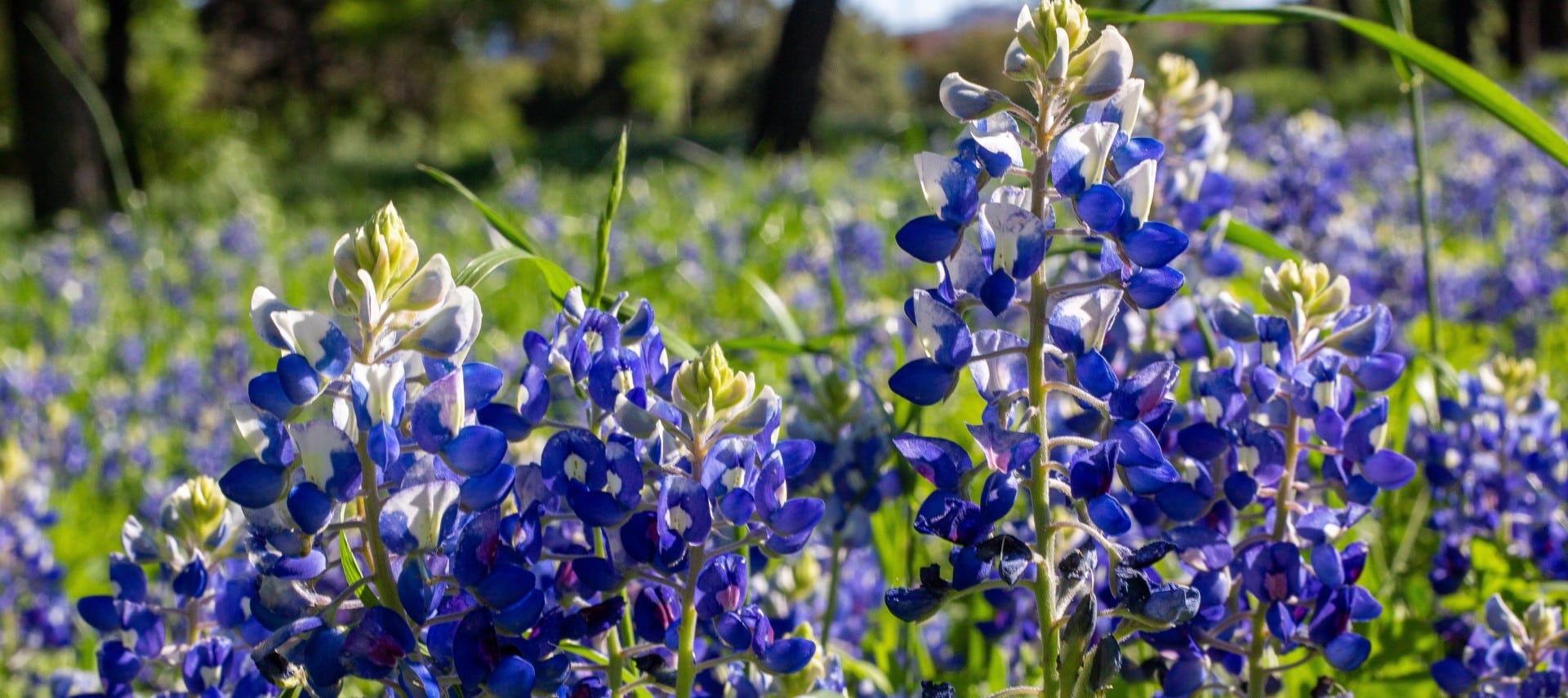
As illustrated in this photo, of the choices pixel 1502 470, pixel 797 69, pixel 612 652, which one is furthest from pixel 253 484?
pixel 797 69

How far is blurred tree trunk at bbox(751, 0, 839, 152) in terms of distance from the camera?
47.1ft

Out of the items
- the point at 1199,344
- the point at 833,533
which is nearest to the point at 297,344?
the point at 833,533

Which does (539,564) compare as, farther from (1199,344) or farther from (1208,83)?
(1208,83)

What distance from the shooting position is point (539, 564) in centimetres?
108

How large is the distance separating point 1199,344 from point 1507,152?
16.4 feet

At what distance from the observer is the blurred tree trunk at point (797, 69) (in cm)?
1437

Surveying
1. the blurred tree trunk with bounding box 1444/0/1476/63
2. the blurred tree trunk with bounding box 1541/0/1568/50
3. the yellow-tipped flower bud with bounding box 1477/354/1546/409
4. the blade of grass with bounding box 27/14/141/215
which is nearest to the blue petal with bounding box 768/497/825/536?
the yellow-tipped flower bud with bounding box 1477/354/1546/409

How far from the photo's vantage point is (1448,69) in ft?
4.00

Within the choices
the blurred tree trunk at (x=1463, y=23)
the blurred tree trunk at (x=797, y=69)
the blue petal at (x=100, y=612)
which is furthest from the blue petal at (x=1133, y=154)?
the blurred tree trunk at (x=1463, y=23)

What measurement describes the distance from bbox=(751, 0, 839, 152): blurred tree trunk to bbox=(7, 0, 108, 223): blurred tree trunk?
708 cm

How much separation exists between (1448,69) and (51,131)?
14.4 metres

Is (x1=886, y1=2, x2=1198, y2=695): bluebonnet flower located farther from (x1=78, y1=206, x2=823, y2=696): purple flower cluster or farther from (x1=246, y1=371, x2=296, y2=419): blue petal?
(x1=246, y1=371, x2=296, y2=419): blue petal

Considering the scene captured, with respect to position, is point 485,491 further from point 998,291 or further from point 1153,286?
point 1153,286

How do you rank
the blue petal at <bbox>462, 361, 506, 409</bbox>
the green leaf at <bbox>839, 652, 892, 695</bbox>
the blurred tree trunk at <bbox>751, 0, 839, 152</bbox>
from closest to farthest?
the blue petal at <bbox>462, 361, 506, 409</bbox> → the green leaf at <bbox>839, 652, 892, 695</bbox> → the blurred tree trunk at <bbox>751, 0, 839, 152</bbox>
